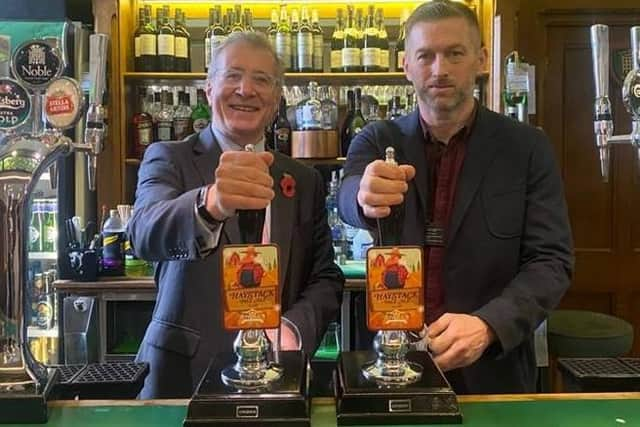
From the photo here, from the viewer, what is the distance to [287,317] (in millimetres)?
1418

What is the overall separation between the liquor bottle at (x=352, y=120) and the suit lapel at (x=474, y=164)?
192cm

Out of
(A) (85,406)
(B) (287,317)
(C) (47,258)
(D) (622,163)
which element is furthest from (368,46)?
(A) (85,406)

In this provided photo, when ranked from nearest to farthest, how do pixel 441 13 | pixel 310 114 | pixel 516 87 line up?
pixel 441 13 → pixel 516 87 → pixel 310 114

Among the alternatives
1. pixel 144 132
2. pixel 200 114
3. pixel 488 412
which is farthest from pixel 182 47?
pixel 488 412

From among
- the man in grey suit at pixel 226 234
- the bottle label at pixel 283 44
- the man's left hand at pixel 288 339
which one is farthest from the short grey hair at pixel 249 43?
the bottle label at pixel 283 44

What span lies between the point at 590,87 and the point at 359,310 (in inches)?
71.0

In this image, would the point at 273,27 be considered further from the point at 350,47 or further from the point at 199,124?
the point at 199,124

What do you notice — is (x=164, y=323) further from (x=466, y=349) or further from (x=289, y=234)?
(x=466, y=349)

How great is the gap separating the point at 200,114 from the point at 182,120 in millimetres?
92

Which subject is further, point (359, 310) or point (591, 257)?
point (591, 257)

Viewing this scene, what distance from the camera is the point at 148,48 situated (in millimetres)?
3490

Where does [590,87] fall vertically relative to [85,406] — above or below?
above

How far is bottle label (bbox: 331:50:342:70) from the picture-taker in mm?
3508

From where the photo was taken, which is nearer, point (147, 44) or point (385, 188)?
point (385, 188)
